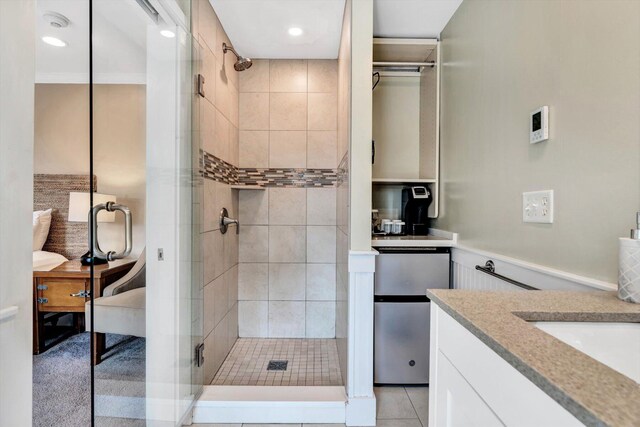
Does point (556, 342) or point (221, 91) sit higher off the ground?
point (221, 91)

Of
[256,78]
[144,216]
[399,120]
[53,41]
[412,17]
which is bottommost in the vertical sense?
[144,216]

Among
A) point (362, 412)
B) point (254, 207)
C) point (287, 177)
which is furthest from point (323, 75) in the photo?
point (362, 412)

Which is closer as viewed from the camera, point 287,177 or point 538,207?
point 538,207

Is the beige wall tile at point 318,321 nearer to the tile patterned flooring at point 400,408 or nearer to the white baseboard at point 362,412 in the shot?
the tile patterned flooring at point 400,408

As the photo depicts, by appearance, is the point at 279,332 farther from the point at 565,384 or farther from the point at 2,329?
the point at 565,384

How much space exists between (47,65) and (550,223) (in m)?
1.68

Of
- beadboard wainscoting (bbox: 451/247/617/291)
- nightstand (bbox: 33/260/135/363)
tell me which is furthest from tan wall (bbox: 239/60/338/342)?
nightstand (bbox: 33/260/135/363)

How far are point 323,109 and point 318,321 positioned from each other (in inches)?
74.7

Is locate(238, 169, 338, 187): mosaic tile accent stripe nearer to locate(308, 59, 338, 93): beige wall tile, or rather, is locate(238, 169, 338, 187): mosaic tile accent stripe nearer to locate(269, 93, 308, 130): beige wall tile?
locate(269, 93, 308, 130): beige wall tile

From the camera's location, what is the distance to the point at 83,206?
3.37 ft

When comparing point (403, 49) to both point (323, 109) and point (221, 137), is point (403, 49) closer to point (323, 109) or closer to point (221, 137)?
point (323, 109)

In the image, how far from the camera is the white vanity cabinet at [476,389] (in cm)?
43

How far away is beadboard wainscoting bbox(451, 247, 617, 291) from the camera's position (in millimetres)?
985

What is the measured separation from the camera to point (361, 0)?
159cm
